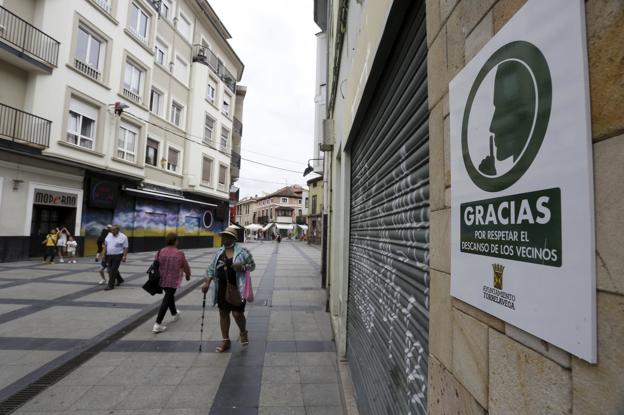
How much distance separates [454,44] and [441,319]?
1127 millimetres

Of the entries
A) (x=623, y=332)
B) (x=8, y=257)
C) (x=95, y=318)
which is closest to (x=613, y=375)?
(x=623, y=332)

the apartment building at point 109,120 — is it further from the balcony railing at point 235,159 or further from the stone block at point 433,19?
the stone block at point 433,19

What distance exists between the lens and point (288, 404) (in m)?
3.49

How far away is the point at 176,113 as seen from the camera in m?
22.8

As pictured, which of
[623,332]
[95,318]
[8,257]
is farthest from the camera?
[8,257]

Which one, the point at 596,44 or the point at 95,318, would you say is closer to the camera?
the point at 596,44

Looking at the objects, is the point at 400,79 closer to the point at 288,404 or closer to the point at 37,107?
the point at 288,404

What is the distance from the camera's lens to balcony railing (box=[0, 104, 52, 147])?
12.4 m

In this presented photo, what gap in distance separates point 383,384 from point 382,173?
1.63 metres

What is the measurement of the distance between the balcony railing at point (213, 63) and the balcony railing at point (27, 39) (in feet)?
36.8

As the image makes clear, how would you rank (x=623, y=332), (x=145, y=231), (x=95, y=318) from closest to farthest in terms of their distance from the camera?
1. (x=623, y=332)
2. (x=95, y=318)
3. (x=145, y=231)

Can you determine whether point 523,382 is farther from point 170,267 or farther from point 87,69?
point 87,69

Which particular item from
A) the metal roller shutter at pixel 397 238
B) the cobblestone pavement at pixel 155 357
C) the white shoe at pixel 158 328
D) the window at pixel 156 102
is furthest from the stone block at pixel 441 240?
the window at pixel 156 102

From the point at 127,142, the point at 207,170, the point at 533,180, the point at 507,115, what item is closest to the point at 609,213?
the point at 533,180
